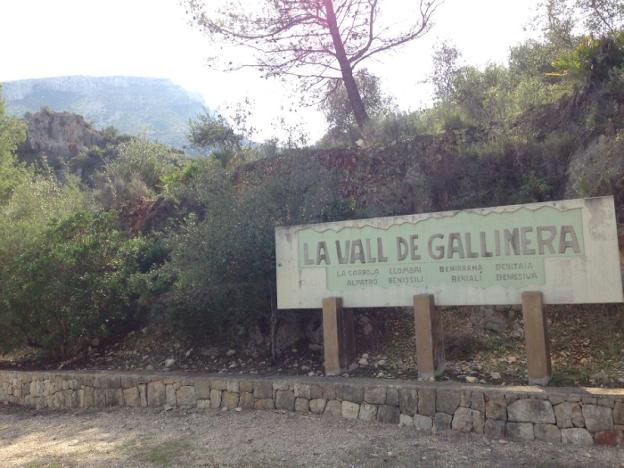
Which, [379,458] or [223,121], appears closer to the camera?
[379,458]

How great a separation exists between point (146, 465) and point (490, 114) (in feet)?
34.8

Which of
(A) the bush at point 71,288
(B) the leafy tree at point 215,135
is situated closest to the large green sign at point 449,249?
(A) the bush at point 71,288

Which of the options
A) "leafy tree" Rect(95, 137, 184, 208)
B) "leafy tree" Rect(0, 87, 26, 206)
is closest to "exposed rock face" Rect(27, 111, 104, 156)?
"leafy tree" Rect(95, 137, 184, 208)

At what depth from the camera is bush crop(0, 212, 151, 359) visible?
10.1 metres

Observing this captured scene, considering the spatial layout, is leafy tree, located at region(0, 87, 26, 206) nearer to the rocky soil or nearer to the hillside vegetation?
the hillside vegetation

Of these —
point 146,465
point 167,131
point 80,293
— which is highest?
point 167,131

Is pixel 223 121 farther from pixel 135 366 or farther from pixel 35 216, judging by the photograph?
pixel 135 366

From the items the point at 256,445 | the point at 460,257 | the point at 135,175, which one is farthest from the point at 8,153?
the point at 460,257

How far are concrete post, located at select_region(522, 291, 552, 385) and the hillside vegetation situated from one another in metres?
1.05

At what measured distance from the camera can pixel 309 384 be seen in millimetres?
7164

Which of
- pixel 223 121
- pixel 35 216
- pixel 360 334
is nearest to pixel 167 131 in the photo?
pixel 223 121

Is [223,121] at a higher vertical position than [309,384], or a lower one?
higher

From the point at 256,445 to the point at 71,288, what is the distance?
232 inches

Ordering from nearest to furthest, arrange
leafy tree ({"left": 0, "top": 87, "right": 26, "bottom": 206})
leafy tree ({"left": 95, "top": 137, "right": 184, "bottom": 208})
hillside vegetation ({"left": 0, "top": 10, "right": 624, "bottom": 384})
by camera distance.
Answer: hillside vegetation ({"left": 0, "top": 10, "right": 624, "bottom": 384}), leafy tree ({"left": 0, "top": 87, "right": 26, "bottom": 206}), leafy tree ({"left": 95, "top": 137, "right": 184, "bottom": 208})
